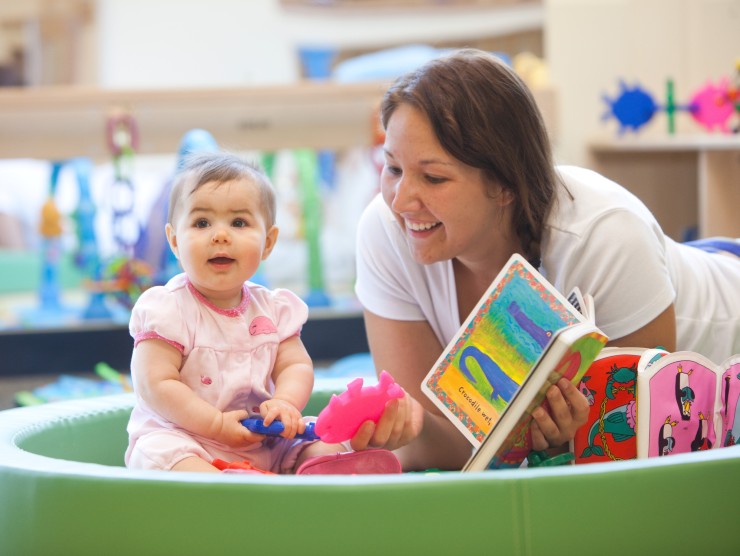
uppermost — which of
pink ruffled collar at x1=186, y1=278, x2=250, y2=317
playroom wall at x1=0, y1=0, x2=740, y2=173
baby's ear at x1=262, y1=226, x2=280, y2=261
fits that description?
playroom wall at x1=0, y1=0, x2=740, y2=173

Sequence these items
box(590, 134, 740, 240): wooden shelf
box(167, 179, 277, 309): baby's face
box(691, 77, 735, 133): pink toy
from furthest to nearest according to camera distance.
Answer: box(590, 134, 740, 240): wooden shelf < box(691, 77, 735, 133): pink toy < box(167, 179, 277, 309): baby's face

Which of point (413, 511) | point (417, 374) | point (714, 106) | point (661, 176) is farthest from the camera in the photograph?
point (661, 176)

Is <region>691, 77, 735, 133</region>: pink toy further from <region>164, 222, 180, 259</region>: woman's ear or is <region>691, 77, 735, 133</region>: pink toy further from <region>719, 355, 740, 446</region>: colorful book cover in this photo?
<region>164, 222, 180, 259</region>: woman's ear

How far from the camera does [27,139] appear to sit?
3230 mm

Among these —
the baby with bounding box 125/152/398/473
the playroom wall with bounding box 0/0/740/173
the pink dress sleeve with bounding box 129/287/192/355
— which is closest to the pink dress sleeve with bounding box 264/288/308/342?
the baby with bounding box 125/152/398/473

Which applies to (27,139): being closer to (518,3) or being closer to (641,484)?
(518,3)

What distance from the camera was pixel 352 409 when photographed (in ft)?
3.43

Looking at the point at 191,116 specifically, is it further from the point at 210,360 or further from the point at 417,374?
the point at 210,360

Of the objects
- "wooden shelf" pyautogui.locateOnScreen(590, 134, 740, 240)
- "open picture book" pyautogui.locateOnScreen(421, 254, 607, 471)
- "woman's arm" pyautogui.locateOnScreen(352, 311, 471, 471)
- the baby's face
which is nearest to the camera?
"open picture book" pyautogui.locateOnScreen(421, 254, 607, 471)

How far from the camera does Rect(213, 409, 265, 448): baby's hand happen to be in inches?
42.9

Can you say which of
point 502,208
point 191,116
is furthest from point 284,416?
point 191,116

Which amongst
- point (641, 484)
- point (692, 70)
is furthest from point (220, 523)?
point (692, 70)

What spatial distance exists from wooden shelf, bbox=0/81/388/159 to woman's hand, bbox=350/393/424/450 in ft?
6.42

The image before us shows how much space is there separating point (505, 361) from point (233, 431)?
292mm
